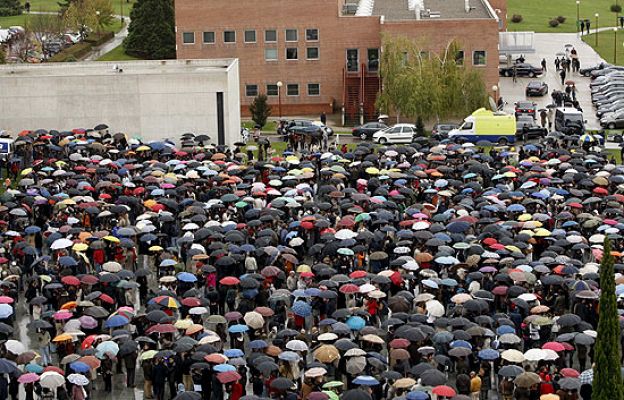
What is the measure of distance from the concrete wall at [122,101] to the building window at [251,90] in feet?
43.7

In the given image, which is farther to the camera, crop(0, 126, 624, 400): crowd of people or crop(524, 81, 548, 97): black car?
crop(524, 81, 548, 97): black car

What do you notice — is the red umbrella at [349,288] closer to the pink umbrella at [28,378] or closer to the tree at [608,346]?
the pink umbrella at [28,378]

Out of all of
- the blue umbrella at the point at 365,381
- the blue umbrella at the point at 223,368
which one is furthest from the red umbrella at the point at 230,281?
the blue umbrella at the point at 365,381

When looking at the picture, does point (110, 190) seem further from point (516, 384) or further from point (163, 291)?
point (516, 384)

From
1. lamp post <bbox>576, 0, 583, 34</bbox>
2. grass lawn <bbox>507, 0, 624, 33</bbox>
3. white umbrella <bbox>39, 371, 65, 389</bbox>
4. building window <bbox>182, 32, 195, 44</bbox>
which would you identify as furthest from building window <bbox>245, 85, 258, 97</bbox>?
white umbrella <bbox>39, 371, 65, 389</bbox>

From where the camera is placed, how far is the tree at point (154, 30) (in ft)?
308

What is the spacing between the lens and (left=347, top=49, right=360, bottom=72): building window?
77812 millimetres

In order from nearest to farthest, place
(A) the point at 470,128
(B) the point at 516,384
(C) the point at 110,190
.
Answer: (B) the point at 516,384 → (C) the point at 110,190 → (A) the point at 470,128

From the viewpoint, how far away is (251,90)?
7819cm

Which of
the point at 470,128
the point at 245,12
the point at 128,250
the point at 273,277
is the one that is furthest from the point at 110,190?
the point at 245,12

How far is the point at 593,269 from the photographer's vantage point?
126 feet

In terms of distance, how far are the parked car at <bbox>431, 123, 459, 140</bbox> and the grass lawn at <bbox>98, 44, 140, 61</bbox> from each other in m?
34.4

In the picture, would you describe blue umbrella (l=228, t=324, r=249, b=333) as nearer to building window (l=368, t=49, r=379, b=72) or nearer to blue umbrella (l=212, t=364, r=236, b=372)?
blue umbrella (l=212, t=364, r=236, b=372)

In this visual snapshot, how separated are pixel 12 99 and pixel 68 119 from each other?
2.55 m
